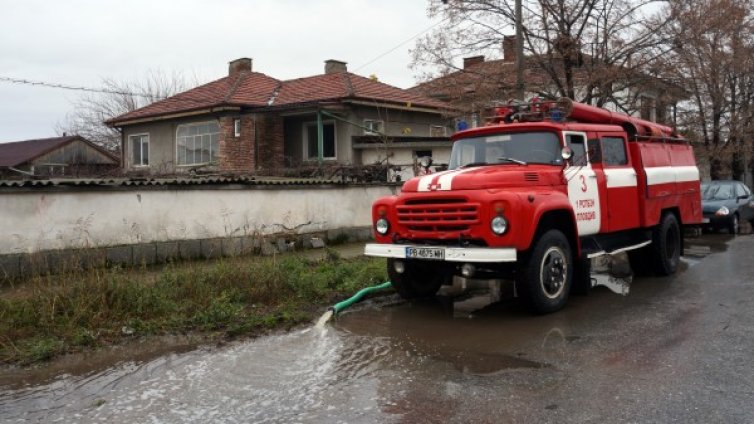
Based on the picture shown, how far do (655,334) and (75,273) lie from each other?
20.4 ft

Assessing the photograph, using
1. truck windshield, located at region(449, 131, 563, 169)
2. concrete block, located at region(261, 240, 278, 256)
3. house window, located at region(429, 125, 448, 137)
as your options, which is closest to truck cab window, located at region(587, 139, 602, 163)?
truck windshield, located at region(449, 131, 563, 169)

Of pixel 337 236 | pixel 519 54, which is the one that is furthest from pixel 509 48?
pixel 337 236

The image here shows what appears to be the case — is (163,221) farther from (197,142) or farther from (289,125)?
(197,142)

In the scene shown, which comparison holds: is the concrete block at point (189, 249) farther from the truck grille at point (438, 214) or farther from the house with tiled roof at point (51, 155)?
the house with tiled roof at point (51, 155)

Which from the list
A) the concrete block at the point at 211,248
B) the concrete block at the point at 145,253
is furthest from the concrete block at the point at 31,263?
the concrete block at the point at 211,248

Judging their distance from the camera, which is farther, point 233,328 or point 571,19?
point 571,19

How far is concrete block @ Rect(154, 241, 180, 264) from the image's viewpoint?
35.4 ft

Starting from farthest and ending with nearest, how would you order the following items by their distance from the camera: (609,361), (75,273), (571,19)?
(571,19) → (75,273) → (609,361)

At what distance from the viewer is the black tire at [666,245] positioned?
31.8ft

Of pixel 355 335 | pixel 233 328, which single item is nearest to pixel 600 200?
pixel 355 335

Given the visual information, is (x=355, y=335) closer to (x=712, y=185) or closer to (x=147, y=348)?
(x=147, y=348)

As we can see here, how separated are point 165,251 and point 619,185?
293 inches

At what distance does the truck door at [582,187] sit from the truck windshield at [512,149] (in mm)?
219

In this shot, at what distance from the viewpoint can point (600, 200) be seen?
825 centimetres
